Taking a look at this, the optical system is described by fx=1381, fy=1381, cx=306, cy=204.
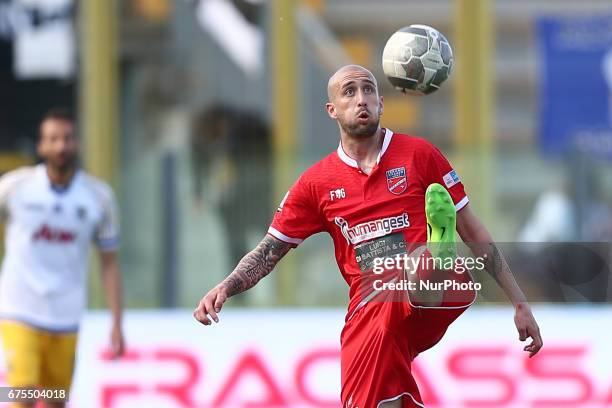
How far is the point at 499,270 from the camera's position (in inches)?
235

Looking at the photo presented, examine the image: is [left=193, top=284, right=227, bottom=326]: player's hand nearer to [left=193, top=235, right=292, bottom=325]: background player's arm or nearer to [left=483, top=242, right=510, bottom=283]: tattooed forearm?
[left=193, top=235, right=292, bottom=325]: background player's arm

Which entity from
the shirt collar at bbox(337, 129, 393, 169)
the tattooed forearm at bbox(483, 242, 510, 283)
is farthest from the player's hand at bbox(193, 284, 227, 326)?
the tattooed forearm at bbox(483, 242, 510, 283)

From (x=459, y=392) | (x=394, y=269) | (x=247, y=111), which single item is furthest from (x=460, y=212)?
(x=247, y=111)

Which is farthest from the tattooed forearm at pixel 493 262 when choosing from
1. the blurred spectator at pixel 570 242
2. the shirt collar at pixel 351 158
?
the blurred spectator at pixel 570 242

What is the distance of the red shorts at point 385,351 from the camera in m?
5.95

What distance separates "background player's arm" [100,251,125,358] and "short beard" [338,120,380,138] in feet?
10.9

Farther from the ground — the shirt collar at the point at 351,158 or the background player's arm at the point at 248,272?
the shirt collar at the point at 351,158

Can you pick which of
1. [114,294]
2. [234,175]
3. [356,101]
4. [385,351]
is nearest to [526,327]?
[385,351]

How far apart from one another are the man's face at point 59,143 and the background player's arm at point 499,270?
332 cm

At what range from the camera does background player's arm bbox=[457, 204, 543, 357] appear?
5852mm

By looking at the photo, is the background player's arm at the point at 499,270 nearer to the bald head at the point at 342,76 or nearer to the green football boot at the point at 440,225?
the green football boot at the point at 440,225

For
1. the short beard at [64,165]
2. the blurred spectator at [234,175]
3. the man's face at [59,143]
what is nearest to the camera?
the man's face at [59,143]

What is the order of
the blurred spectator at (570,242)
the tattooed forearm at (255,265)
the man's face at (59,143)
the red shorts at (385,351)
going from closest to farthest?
1. the red shorts at (385,351)
2. the tattooed forearm at (255,265)
3. the man's face at (59,143)
4. the blurred spectator at (570,242)

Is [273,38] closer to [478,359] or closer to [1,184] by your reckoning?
[478,359]
